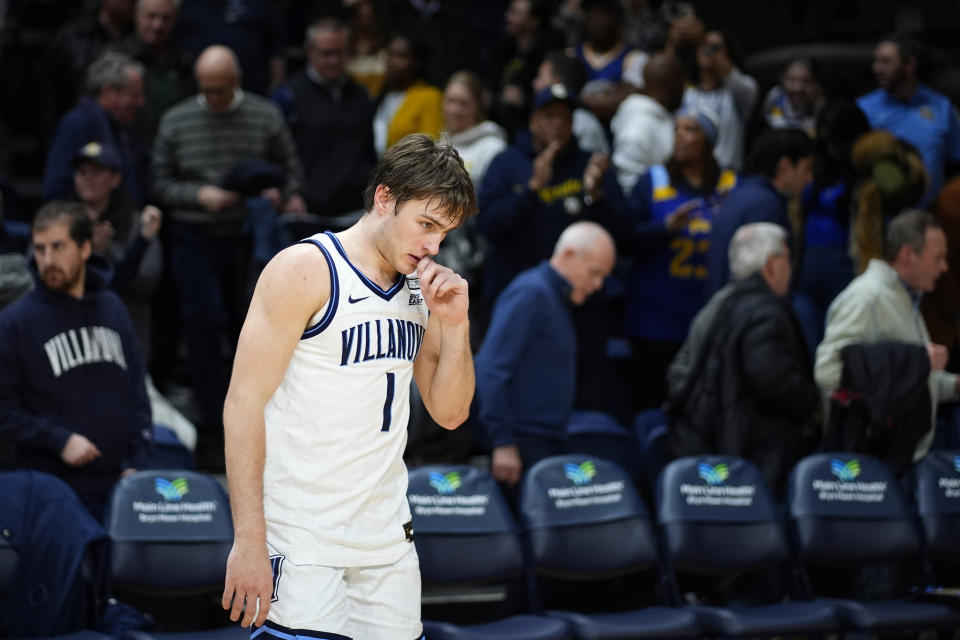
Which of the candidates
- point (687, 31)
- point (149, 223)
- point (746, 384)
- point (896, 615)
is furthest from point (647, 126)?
point (896, 615)

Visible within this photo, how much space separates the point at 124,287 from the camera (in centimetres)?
624

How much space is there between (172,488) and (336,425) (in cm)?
206

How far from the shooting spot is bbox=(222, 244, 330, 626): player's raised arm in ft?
9.46

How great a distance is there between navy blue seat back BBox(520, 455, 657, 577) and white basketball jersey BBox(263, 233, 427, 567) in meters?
2.11

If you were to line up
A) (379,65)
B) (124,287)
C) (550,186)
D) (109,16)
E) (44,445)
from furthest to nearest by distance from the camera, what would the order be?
(379,65) → (109,16) → (550,186) → (124,287) → (44,445)

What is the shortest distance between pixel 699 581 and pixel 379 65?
4191 mm

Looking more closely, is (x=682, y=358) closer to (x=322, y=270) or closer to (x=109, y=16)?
(x=322, y=270)

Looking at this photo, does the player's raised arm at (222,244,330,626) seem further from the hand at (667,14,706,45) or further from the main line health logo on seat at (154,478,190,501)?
the hand at (667,14,706,45)

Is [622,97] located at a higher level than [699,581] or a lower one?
higher

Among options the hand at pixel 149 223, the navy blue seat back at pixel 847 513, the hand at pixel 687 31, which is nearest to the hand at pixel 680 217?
the navy blue seat back at pixel 847 513

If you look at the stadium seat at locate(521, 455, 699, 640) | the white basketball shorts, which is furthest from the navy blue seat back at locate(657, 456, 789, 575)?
the white basketball shorts

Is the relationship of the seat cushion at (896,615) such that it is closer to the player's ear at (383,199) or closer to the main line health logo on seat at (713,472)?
the main line health logo on seat at (713,472)

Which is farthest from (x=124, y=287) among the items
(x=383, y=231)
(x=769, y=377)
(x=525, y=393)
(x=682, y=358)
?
(x=383, y=231)

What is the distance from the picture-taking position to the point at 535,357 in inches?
220
